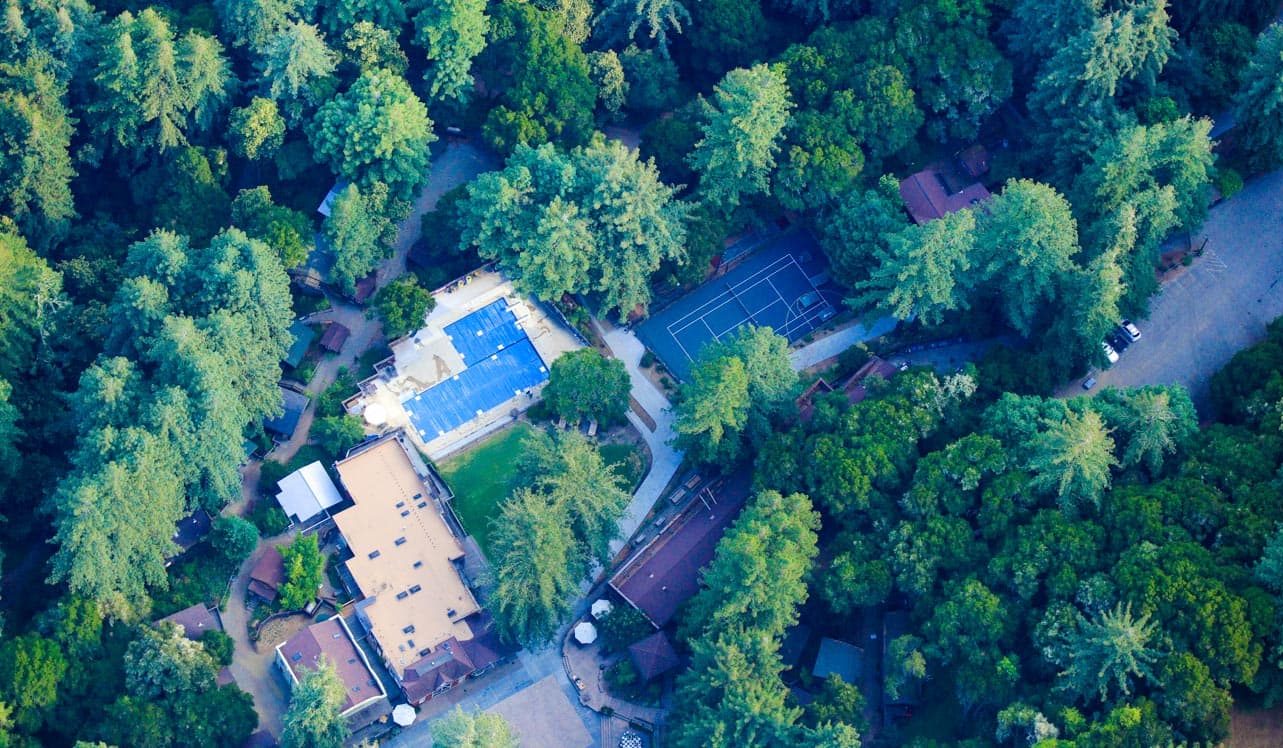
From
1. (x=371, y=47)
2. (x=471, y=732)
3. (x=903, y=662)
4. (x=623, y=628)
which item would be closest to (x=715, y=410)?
(x=623, y=628)

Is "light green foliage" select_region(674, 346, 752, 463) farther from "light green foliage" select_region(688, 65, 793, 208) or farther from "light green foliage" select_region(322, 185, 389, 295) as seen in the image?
"light green foliage" select_region(322, 185, 389, 295)

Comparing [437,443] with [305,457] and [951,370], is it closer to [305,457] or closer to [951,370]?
[305,457]

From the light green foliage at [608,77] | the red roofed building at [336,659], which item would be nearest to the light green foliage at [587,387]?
the light green foliage at [608,77]

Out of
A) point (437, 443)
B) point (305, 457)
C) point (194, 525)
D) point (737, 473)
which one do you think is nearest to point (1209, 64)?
point (737, 473)

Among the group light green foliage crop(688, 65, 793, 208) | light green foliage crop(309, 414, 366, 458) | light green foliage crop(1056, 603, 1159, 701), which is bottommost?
light green foliage crop(1056, 603, 1159, 701)

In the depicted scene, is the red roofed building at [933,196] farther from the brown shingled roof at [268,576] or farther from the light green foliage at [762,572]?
the brown shingled roof at [268,576]

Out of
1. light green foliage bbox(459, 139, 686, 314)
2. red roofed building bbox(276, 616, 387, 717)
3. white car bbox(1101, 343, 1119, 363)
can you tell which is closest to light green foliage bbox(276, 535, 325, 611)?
red roofed building bbox(276, 616, 387, 717)

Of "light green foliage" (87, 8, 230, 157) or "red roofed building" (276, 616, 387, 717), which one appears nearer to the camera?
"red roofed building" (276, 616, 387, 717)
